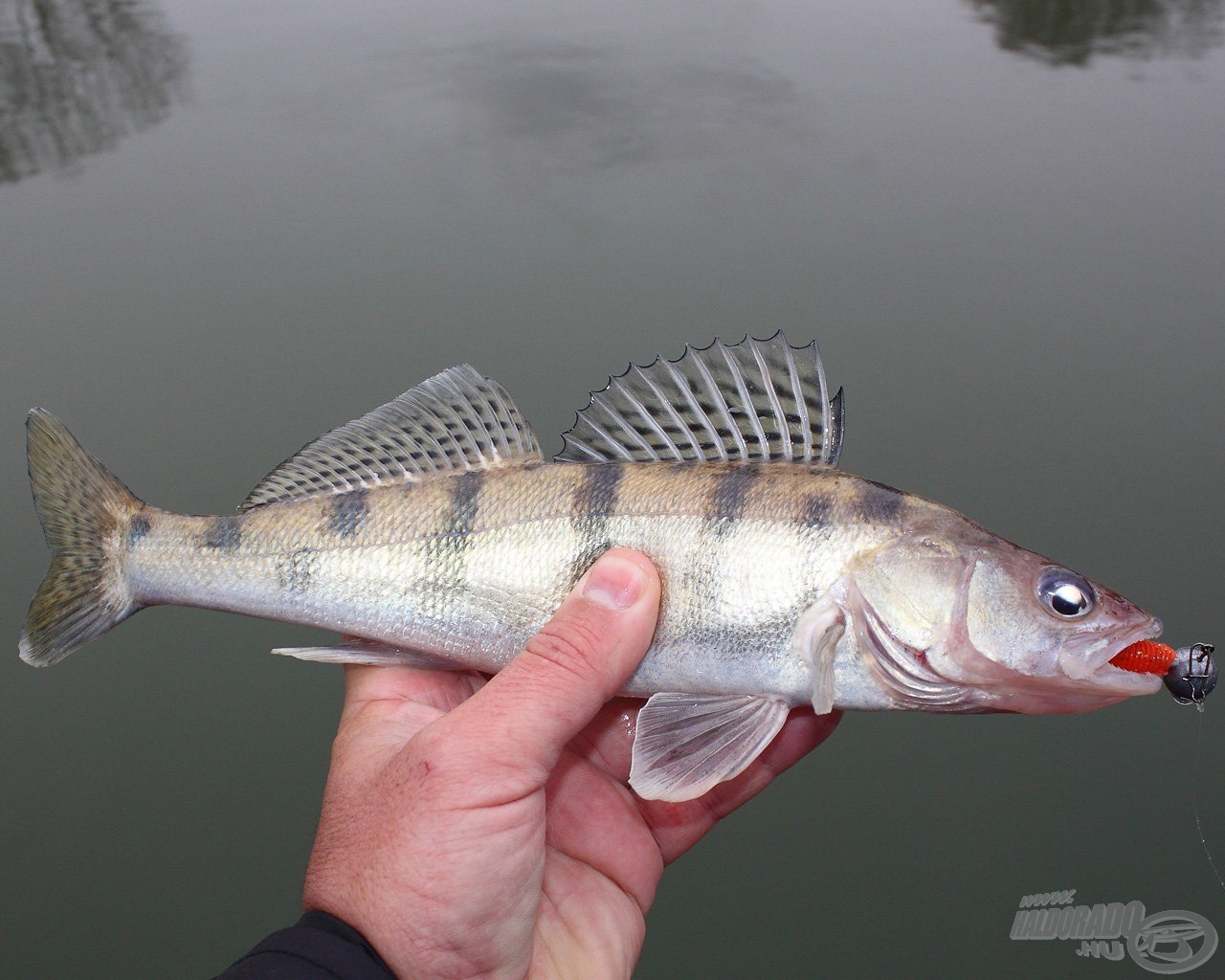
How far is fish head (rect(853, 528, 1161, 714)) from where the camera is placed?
2352 millimetres

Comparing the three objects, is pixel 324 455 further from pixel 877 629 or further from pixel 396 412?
pixel 877 629

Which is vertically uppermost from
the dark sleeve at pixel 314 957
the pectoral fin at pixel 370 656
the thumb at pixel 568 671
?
the thumb at pixel 568 671

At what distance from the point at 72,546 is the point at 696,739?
1779 mm

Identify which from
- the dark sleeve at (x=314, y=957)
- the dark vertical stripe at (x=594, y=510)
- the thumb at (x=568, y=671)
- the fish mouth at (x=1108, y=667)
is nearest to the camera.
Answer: the dark sleeve at (x=314, y=957)

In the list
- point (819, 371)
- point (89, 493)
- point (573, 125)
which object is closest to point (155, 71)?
point (573, 125)

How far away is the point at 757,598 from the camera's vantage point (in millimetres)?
2436

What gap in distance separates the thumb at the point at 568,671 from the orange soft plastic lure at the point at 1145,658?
1.11m

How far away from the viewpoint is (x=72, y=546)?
9.13ft

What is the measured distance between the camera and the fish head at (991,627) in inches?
92.6

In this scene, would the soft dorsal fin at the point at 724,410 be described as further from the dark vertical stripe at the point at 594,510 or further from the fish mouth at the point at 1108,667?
the fish mouth at the point at 1108,667

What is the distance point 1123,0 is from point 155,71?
979 centimetres

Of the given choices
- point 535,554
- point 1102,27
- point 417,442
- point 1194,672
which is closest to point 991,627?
point 1194,672

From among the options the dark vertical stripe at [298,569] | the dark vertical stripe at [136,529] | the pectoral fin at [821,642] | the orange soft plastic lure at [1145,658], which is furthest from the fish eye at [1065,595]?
the dark vertical stripe at [136,529]

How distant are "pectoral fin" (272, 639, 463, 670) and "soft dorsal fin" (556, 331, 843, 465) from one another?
66cm
